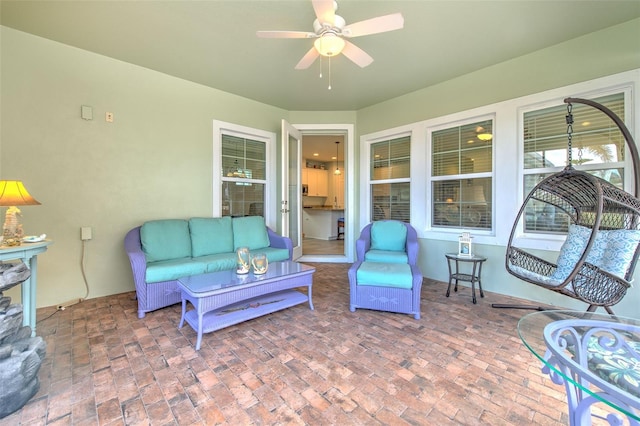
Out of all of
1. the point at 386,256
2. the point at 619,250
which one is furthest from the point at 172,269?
the point at 619,250

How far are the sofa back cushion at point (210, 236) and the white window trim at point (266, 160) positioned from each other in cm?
51

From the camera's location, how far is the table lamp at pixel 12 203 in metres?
1.91

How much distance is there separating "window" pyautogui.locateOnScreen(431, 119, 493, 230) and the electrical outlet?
4408 millimetres

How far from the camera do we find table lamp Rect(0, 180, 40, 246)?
1.91m

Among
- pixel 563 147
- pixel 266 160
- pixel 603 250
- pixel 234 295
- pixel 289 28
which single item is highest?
pixel 289 28

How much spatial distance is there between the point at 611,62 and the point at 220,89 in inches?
179

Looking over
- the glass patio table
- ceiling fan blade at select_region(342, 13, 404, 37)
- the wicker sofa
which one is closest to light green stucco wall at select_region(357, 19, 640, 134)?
ceiling fan blade at select_region(342, 13, 404, 37)

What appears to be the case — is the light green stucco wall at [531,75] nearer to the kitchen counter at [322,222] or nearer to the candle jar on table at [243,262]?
the candle jar on table at [243,262]

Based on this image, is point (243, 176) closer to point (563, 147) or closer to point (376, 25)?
point (376, 25)

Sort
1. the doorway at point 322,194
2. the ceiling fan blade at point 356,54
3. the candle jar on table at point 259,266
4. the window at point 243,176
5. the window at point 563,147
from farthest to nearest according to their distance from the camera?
the doorway at point 322,194, the window at point 243,176, the window at point 563,147, the candle jar on table at point 259,266, the ceiling fan blade at point 356,54

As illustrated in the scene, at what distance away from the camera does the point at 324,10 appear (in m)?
1.91

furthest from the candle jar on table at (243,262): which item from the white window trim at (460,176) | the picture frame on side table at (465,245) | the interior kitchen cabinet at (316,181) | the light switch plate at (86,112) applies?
the interior kitchen cabinet at (316,181)

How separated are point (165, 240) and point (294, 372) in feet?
7.27

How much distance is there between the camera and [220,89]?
4.01 metres
